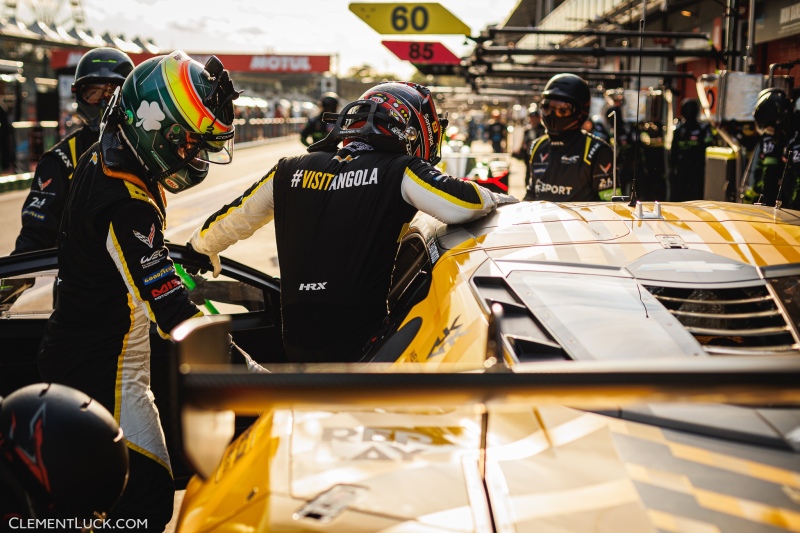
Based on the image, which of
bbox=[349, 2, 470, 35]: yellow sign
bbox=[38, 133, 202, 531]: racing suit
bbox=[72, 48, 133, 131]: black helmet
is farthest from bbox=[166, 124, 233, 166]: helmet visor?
bbox=[349, 2, 470, 35]: yellow sign

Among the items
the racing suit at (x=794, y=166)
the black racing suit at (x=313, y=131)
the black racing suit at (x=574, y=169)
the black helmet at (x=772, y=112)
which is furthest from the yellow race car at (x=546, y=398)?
the black racing suit at (x=313, y=131)

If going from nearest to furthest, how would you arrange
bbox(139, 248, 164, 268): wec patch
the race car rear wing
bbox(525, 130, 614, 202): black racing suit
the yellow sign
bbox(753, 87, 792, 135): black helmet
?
1. the race car rear wing
2. bbox(139, 248, 164, 268): wec patch
3. bbox(525, 130, 614, 202): black racing suit
4. bbox(753, 87, 792, 135): black helmet
5. the yellow sign

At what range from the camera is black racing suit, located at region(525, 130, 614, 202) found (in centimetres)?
567

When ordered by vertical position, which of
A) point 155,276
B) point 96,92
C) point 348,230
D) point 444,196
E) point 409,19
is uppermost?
point 409,19

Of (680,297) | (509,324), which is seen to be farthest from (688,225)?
(509,324)

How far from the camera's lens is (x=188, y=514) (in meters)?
1.81

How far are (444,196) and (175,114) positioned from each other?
3.13ft

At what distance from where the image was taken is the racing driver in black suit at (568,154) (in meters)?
5.70

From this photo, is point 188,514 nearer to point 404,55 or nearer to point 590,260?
point 590,260

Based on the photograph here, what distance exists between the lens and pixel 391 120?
3291 millimetres

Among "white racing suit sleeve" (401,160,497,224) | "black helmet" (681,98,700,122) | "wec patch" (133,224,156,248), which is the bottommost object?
"wec patch" (133,224,156,248)

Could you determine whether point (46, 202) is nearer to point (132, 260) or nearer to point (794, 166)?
point (132, 260)

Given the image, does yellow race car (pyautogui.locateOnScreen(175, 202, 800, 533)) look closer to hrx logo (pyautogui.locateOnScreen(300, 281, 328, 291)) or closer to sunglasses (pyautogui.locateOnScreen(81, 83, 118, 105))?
hrx logo (pyautogui.locateOnScreen(300, 281, 328, 291))

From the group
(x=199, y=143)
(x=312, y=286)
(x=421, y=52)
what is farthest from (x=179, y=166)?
(x=421, y=52)
